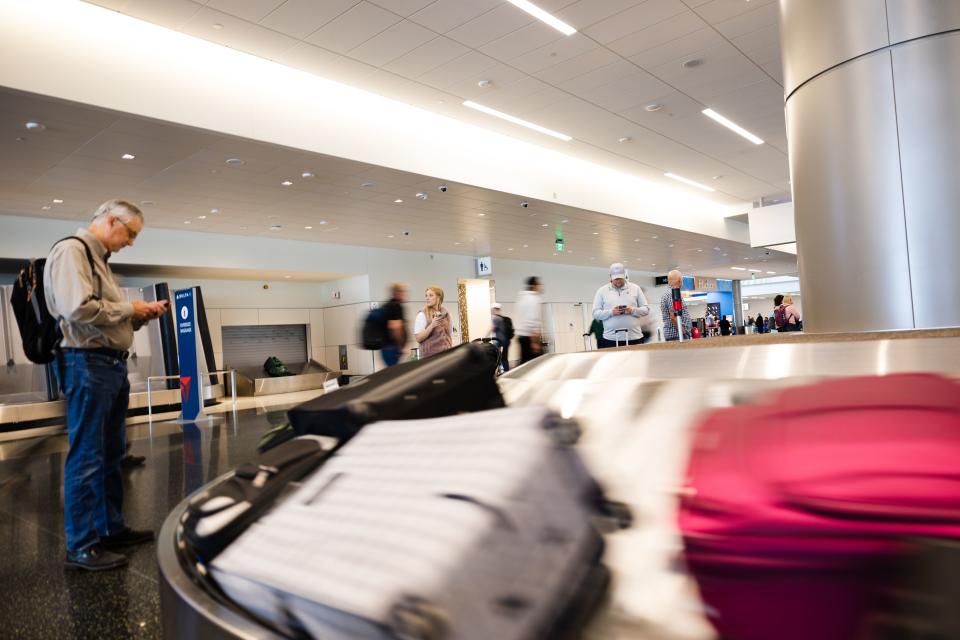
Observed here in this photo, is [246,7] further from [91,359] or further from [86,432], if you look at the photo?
[86,432]

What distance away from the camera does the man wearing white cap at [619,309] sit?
237 inches

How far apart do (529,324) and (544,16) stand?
3.29 metres

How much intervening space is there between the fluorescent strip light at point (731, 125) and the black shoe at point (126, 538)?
31.6 feet

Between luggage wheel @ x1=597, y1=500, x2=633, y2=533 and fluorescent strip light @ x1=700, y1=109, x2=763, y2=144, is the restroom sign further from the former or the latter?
luggage wheel @ x1=597, y1=500, x2=633, y2=533

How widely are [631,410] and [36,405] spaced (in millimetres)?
13064

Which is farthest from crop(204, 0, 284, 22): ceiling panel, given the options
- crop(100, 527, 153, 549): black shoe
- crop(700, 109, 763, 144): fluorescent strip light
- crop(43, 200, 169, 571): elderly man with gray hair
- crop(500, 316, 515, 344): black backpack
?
crop(700, 109, 763, 144): fluorescent strip light

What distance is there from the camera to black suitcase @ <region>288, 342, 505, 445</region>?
0.84 m

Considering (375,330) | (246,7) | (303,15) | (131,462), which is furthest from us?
(303,15)

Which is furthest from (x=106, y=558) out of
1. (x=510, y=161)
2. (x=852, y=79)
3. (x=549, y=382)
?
(x=510, y=161)

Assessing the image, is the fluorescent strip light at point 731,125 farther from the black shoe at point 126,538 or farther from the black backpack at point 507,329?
the black shoe at point 126,538

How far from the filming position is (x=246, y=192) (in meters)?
9.57

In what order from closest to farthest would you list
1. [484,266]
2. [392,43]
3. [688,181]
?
1. [392,43]
2. [688,181]
3. [484,266]

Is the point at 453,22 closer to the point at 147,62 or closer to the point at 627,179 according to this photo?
the point at 147,62

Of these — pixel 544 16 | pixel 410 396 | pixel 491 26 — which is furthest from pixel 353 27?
pixel 410 396
